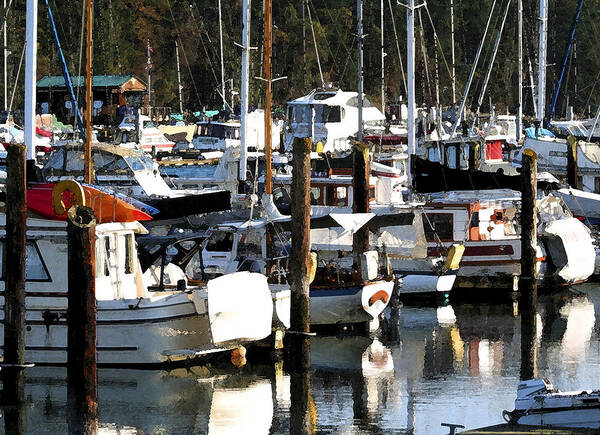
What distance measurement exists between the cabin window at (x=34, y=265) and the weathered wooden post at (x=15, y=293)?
243 centimetres

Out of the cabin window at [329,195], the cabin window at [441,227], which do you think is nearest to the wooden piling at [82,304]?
the cabin window at [441,227]

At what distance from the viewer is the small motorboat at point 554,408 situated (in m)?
21.3

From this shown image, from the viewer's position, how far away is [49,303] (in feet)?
91.4

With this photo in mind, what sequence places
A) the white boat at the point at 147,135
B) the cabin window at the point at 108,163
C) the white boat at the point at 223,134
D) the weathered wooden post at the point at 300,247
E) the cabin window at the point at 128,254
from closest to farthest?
the weathered wooden post at the point at 300,247 → the cabin window at the point at 128,254 → the cabin window at the point at 108,163 → the white boat at the point at 147,135 → the white boat at the point at 223,134

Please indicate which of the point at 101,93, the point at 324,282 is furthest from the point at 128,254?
the point at 101,93

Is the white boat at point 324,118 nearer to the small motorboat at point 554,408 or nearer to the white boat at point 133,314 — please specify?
the white boat at point 133,314

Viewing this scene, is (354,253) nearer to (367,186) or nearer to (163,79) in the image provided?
(367,186)

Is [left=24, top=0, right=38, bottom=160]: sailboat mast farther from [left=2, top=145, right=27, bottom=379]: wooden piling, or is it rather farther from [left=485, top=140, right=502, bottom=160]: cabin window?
[left=485, top=140, right=502, bottom=160]: cabin window

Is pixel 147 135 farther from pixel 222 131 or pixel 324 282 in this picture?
pixel 324 282

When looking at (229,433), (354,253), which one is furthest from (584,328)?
(229,433)

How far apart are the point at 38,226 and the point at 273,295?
4.79 meters

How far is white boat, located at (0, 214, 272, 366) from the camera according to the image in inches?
1093

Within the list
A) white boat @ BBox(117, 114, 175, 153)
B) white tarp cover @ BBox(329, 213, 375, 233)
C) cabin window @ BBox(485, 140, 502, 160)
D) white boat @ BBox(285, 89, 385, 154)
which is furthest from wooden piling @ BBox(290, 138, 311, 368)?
white boat @ BBox(285, 89, 385, 154)

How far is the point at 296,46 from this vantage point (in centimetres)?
8794
